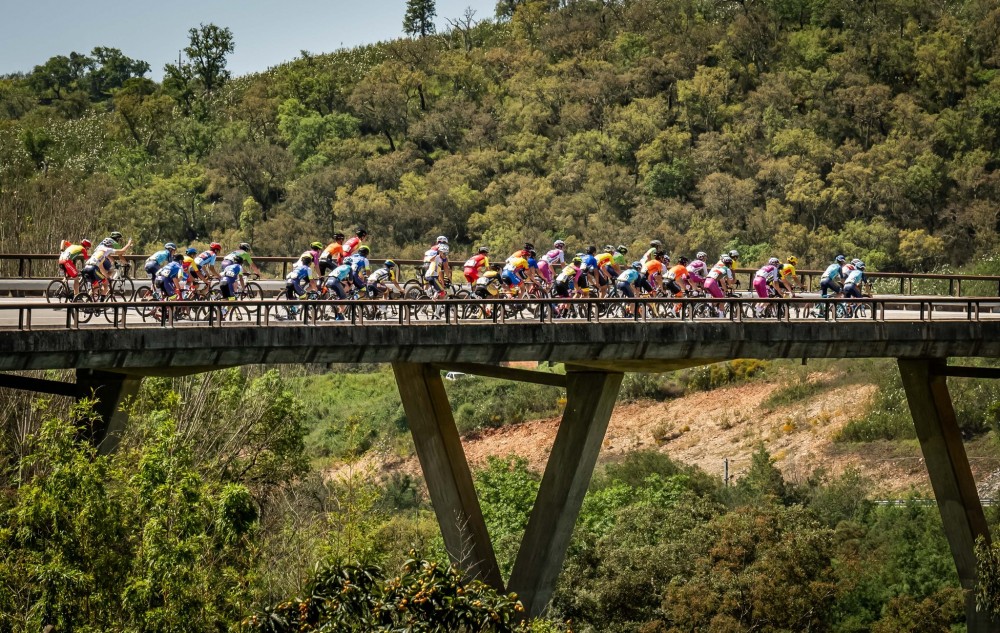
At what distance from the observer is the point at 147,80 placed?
143750 millimetres

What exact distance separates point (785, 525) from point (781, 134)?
6603cm

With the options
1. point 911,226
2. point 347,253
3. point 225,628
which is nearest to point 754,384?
point 911,226

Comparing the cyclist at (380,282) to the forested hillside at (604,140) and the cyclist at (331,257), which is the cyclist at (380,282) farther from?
the forested hillside at (604,140)

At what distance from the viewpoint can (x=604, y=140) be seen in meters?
110

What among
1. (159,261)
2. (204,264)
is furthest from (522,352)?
(159,261)

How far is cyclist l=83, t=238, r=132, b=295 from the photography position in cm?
3431

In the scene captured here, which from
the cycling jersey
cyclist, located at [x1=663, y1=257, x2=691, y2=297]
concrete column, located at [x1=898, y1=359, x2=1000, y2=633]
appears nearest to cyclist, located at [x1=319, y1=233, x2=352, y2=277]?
cyclist, located at [x1=663, y1=257, x2=691, y2=297]

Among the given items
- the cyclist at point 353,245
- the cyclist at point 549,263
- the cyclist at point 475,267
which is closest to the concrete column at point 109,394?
the cyclist at point 353,245

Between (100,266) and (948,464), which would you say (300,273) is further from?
(948,464)

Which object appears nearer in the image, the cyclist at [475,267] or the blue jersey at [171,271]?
the blue jersey at [171,271]

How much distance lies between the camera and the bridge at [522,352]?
28.6 m

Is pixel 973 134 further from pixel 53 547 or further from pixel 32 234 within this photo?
pixel 53 547

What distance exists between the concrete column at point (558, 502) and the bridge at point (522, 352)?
0.10 ft

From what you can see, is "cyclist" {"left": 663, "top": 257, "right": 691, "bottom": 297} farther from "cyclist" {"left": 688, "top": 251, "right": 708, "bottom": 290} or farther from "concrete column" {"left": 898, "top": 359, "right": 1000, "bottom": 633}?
"concrete column" {"left": 898, "top": 359, "right": 1000, "bottom": 633}
